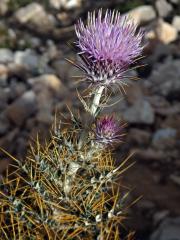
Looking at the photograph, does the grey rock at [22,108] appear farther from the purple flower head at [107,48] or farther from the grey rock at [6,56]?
the purple flower head at [107,48]

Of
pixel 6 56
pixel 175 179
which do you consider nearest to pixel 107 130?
pixel 175 179

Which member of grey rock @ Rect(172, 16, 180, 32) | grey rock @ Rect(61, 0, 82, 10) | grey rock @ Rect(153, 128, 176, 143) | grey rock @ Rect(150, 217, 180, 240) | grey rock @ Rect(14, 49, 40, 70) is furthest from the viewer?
grey rock @ Rect(61, 0, 82, 10)

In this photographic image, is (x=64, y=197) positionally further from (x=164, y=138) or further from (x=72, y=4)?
(x=72, y=4)

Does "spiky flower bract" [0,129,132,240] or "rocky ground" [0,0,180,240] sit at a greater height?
"spiky flower bract" [0,129,132,240]

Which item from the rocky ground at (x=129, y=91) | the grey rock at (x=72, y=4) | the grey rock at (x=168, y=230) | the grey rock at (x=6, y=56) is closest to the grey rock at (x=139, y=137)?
the rocky ground at (x=129, y=91)

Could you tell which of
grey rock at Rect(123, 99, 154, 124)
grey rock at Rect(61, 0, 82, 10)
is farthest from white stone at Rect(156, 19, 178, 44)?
grey rock at Rect(61, 0, 82, 10)

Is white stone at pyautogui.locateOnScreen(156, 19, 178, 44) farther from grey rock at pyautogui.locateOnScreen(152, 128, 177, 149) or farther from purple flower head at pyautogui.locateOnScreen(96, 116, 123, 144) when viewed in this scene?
purple flower head at pyautogui.locateOnScreen(96, 116, 123, 144)
